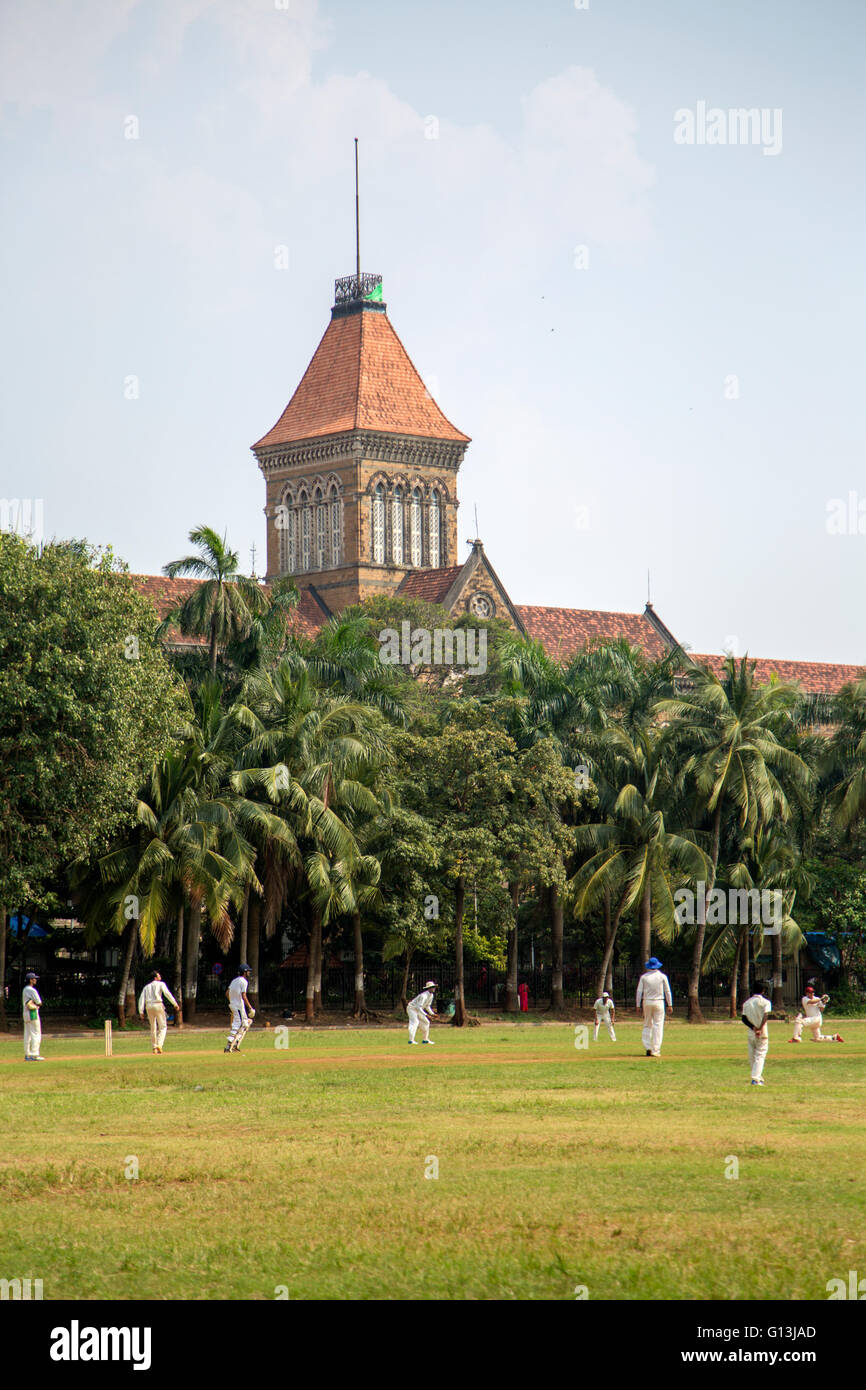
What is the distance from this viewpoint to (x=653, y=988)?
90.6 feet

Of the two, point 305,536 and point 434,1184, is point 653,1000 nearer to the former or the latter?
point 434,1184

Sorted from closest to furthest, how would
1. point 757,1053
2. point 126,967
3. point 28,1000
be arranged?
point 757,1053
point 28,1000
point 126,967

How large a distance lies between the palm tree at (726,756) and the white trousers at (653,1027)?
2123cm

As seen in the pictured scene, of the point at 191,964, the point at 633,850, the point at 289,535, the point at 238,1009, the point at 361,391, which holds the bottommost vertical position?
the point at 238,1009

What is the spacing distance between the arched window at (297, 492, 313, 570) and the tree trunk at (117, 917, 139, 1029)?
54903 millimetres

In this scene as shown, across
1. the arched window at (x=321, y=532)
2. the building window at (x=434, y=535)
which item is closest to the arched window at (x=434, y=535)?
the building window at (x=434, y=535)

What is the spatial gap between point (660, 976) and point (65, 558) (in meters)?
17.4

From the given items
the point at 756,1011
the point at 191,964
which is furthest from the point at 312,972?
the point at 756,1011

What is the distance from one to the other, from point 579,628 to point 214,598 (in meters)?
49.5

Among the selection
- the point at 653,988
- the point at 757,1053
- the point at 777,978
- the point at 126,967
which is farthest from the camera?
the point at 777,978

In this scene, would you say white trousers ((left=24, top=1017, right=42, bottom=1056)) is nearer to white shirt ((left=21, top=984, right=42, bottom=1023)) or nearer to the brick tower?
white shirt ((left=21, top=984, right=42, bottom=1023))

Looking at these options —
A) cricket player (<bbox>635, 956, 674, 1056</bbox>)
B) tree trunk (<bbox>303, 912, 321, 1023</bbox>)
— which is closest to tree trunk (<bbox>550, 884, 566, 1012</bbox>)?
tree trunk (<bbox>303, 912, 321, 1023</bbox>)
